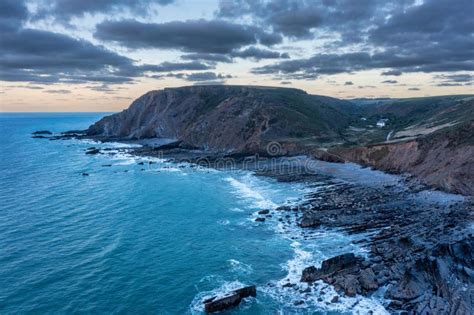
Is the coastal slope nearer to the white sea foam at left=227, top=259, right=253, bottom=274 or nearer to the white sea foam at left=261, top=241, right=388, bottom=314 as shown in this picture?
the white sea foam at left=261, top=241, right=388, bottom=314

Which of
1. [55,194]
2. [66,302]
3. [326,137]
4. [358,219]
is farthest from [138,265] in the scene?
[326,137]

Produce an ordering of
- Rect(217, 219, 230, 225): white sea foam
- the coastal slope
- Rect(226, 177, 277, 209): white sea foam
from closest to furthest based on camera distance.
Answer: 1. Rect(217, 219, 230, 225): white sea foam
2. Rect(226, 177, 277, 209): white sea foam
3. the coastal slope

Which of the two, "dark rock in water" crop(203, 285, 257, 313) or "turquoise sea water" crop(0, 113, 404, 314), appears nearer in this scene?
"dark rock in water" crop(203, 285, 257, 313)

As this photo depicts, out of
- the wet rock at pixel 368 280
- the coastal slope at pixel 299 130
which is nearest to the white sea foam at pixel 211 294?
the wet rock at pixel 368 280

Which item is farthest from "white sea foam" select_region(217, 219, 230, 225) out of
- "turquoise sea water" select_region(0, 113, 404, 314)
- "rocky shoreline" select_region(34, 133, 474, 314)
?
"rocky shoreline" select_region(34, 133, 474, 314)

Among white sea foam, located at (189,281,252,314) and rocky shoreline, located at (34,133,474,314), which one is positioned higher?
rocky shoreline, located at (34,133,474,314)

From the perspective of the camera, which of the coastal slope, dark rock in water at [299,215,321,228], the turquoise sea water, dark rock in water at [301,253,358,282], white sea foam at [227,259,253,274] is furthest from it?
the coastal slope

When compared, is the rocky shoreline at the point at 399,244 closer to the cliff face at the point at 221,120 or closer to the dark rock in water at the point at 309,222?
the dark rock in water at the point at 309,222

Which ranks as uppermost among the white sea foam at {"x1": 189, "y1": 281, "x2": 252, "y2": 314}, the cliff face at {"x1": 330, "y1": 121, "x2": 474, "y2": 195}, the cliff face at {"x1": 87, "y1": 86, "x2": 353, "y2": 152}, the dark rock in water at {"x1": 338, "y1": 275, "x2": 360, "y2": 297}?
the cliff face at {"x1": 87, "y1": 86, "x2": 353, "y2": 152}

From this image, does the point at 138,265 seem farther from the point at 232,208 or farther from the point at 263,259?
the point at 232,208
